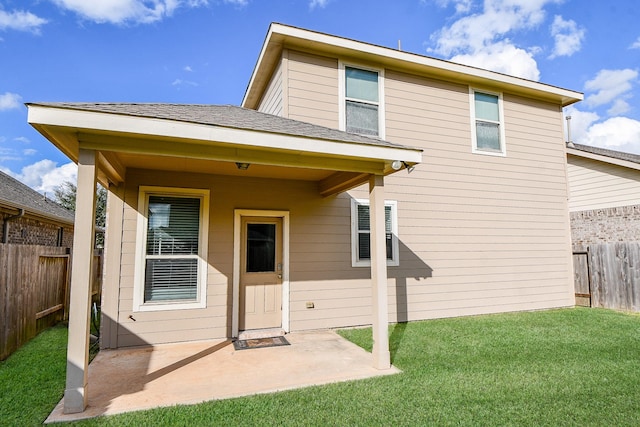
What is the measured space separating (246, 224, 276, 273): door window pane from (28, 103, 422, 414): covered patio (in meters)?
0.24

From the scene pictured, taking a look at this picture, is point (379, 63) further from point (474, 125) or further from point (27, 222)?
point (27, 222)

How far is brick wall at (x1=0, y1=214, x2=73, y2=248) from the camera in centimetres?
891

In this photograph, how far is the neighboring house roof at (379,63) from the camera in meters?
6.21

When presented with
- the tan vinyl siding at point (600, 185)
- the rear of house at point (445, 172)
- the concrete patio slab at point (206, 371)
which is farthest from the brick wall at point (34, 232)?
the tan vinyl siding at point (600, 185)

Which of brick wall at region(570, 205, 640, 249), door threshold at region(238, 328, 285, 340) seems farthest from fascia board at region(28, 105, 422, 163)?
brick wall at region(570, 205, 640, 249)

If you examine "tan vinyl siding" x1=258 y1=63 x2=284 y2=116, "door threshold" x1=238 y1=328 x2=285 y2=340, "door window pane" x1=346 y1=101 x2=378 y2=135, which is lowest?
"door threshold" x1=238 y1=328 x2=285 y2=340

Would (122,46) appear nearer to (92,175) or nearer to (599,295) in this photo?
(92,175)

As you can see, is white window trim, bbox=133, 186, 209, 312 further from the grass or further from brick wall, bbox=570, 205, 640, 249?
brick wall, bbox=570, 205, 640, 249

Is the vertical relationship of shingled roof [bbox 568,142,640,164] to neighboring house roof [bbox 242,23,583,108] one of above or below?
below

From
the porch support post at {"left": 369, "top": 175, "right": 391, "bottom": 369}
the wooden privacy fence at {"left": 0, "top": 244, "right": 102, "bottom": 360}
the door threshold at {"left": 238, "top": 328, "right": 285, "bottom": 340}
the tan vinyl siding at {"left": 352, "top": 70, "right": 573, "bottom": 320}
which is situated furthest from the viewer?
the tan vinyl siding at {"left": 352, "top": 70, "right": 573, "bottom": 320}

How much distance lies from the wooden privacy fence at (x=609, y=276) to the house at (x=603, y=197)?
0.41m

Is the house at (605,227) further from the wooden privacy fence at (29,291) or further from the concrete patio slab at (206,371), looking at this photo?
the wooden privacy fence at (29,291)

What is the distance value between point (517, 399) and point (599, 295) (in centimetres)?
668

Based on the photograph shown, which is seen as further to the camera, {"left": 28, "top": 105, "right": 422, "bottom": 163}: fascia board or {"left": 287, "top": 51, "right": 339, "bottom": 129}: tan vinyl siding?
{"left": 287, "top": 51, "right": 339, "bottom": 129}: tan vinyl siding
